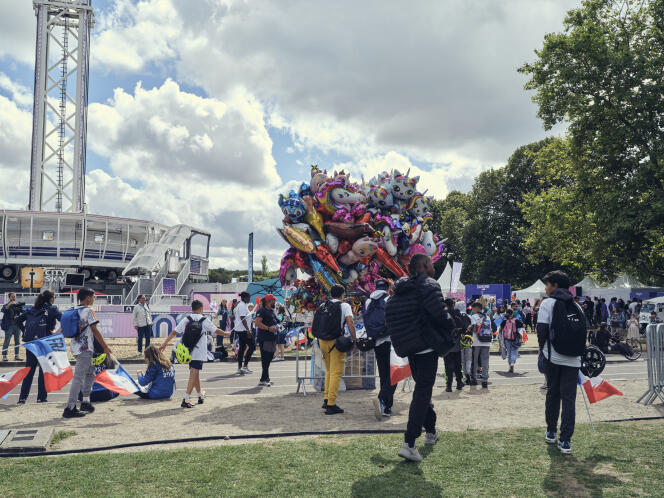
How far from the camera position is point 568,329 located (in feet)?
18.5

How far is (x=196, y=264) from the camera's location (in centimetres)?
5584

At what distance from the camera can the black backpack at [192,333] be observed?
8.63 m

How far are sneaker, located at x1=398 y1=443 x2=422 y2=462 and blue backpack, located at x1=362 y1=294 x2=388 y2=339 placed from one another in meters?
2.51

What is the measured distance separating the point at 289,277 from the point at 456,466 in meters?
6.40

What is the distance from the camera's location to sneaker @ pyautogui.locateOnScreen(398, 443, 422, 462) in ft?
17.2

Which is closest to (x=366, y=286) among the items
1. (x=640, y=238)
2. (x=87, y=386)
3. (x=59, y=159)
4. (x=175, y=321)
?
(x=87, y=386)

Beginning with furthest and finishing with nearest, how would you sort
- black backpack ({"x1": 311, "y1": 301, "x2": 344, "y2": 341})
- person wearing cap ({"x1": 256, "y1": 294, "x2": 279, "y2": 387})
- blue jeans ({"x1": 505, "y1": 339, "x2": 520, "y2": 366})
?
blue jeans ({"x1": 505, "y1": 339, "x2": 520, "y2": 366}), person wearing cap ({"x1": 256, "y1": 294, "x2": 279, "y2": 387}), black backpack ({"x1": 311, "y1": 301, "x2": 344, "y2": 341})

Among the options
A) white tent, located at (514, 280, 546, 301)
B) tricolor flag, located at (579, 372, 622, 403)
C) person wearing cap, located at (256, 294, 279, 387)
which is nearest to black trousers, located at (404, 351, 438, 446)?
tricolor flag, located at (579, 372, 622, 403)

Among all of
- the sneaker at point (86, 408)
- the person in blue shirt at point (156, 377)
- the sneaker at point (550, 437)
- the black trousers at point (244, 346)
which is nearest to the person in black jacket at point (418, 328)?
the sneaker at point (550, 437)

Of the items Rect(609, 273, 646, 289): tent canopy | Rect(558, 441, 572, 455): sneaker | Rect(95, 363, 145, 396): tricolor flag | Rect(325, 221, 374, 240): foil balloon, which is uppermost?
Rect(325, 221, 374, 240): foil balloon

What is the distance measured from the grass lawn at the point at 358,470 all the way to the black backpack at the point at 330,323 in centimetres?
203

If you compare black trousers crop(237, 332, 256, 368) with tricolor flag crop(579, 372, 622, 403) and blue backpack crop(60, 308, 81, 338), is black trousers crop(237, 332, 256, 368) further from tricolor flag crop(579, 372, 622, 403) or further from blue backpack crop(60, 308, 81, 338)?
tricolor flag crop(579, 372, 622, 403)

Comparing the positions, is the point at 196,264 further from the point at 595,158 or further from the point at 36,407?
the point at 36,407

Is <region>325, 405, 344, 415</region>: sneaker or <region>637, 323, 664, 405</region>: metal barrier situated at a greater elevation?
<region>637, 323, 664, 405</region>: metal barrier
